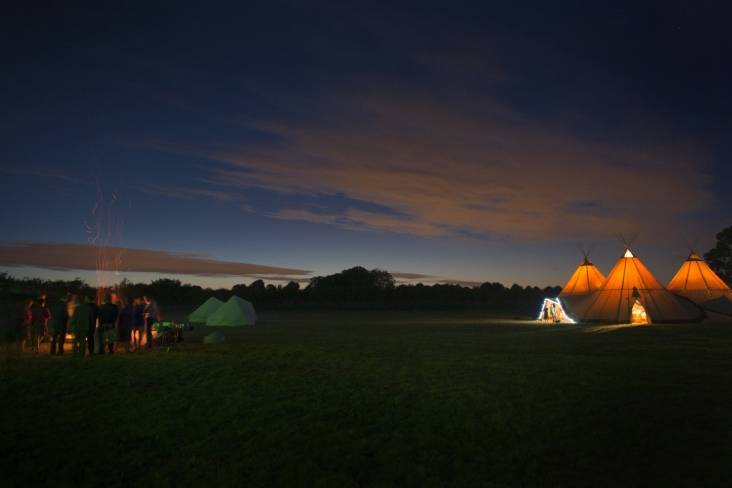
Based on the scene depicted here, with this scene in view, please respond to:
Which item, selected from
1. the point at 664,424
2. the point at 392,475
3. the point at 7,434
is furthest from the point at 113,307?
the point at 664,424

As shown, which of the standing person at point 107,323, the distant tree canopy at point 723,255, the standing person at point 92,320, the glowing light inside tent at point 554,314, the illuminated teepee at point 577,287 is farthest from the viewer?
the distant tree canopy at point 723,255

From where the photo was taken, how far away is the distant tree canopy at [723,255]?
53.4 m

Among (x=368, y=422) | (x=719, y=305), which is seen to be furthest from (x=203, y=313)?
(x=719, y=305)

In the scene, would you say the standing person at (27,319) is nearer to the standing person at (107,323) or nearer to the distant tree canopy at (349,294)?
the standing person at (107,323)

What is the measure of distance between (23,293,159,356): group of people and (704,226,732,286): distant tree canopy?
55713 mm

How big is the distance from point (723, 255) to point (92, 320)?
58.1 meters

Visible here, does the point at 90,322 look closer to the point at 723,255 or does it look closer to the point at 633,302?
the point at 633,302

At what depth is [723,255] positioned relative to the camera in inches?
2117

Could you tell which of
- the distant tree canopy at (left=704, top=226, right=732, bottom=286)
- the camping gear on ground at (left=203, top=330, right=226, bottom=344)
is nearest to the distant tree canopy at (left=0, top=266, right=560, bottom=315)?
the distant tree canopy at (left=704, top=226, right=732, bottom=286)

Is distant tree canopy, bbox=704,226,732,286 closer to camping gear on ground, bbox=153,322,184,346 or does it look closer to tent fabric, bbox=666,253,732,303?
tent fabric, bbox=666,253,732,303

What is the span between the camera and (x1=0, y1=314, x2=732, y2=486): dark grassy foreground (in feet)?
16.2

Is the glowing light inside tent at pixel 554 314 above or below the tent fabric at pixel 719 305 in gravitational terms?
below

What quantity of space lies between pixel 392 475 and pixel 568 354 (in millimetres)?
10160

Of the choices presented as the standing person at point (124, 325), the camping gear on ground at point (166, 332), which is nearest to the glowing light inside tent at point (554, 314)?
the camping gear on ground at point (166, 332)
